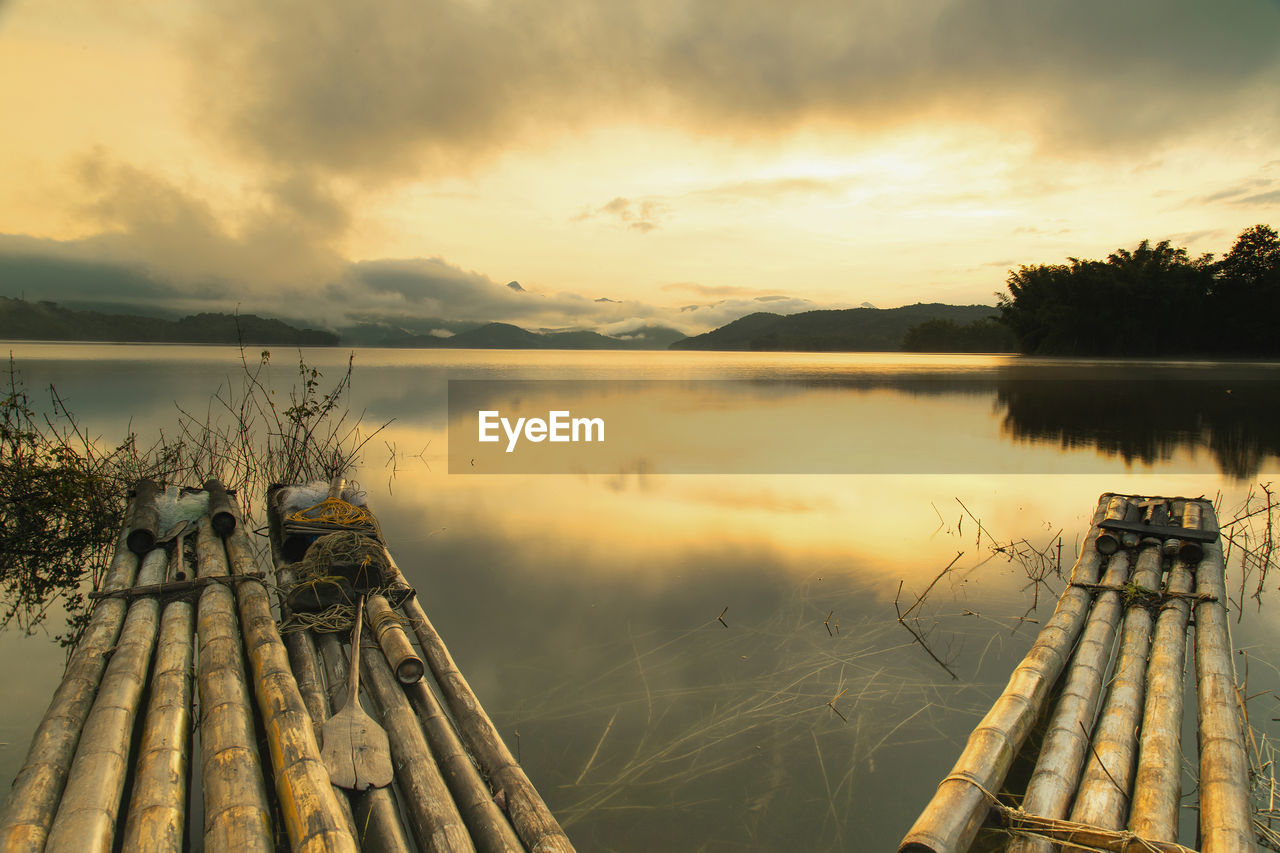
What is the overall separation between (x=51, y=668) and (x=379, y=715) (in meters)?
3.65

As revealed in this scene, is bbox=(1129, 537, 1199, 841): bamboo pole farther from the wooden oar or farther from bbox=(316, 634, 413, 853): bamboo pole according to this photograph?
the wooden oar

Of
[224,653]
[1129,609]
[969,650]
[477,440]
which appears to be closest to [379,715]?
[224,653]

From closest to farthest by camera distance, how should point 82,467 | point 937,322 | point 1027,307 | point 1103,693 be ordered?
1. point 1103,693
2. point 82,467
3. point 1027,307
4. point 937,322

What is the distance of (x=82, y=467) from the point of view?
1064cm

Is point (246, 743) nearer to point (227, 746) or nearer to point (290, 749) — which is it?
point (227, 746)

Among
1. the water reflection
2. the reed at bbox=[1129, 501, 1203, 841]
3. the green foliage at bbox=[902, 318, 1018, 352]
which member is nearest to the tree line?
the water reflection

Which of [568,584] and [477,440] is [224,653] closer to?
[568,584]

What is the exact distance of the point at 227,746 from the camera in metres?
3.57

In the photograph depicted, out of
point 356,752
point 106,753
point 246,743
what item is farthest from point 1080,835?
point 106,753

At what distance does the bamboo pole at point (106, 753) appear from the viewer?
2934 millimetres

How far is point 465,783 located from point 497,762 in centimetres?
22

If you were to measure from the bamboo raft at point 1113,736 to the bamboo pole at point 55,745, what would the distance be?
13.2 feet

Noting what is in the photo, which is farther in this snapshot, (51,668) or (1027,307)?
(1027,307)

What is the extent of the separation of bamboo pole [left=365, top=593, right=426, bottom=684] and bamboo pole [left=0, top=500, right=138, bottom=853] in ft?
5.83
